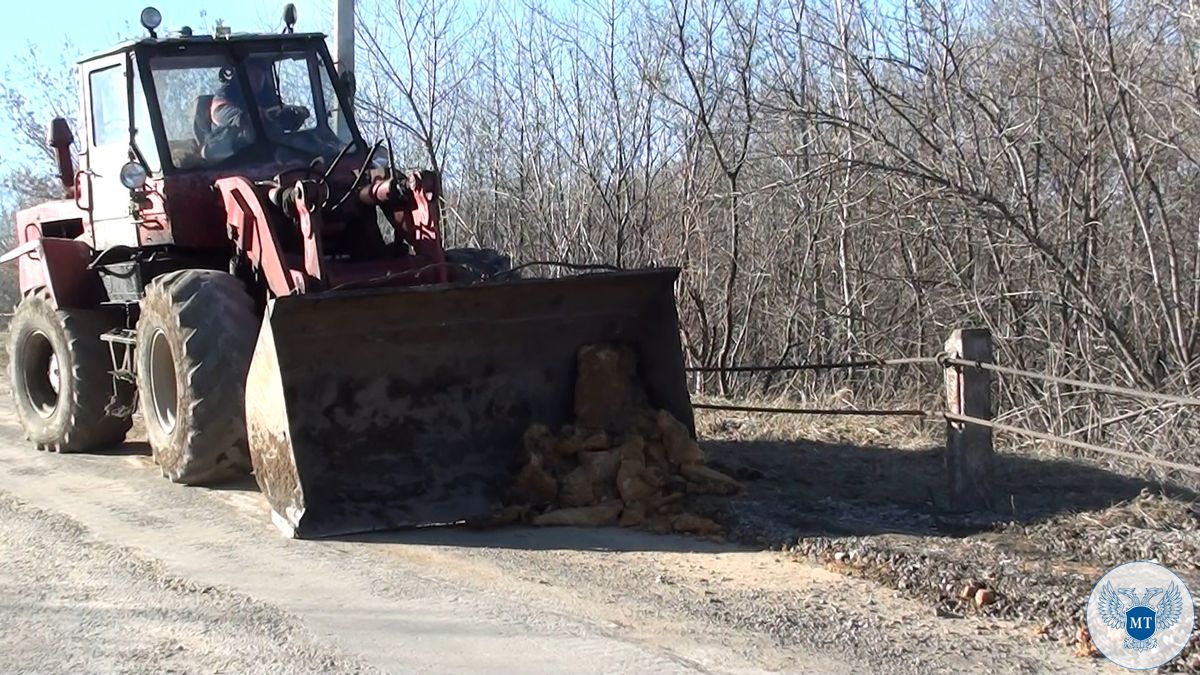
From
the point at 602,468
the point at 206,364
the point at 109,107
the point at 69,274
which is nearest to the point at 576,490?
the point at 602,468

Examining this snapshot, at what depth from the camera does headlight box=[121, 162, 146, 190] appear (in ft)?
26.3

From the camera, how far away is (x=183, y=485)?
7555mm

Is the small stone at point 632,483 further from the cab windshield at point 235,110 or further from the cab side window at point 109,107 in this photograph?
the cab side window at point 109,107

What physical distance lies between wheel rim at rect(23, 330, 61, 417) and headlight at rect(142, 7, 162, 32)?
2492 millimetres

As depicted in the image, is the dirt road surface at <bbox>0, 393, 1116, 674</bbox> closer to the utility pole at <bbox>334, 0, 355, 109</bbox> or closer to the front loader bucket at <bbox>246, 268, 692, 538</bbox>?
the front loader bucket at <bbox>246, 268, 692, 538</bbox>

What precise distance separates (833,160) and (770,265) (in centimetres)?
249

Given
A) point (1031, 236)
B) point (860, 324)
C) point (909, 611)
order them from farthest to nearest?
point (860, 324) → point (1031, 236) → point (909, 611)

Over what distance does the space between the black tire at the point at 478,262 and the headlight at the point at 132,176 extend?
188cm

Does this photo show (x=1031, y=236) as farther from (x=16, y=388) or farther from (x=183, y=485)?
(x=16, y=388)

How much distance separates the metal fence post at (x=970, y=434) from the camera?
6.55m

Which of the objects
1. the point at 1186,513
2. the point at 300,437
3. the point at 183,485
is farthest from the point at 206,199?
the point at 1186,513

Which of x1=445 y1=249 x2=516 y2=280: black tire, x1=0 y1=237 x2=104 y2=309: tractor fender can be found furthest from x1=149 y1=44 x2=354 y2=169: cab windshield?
x1=0 y1=237 x2=104 y2=309: tractor fender

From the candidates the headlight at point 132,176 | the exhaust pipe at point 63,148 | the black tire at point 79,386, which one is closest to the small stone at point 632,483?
the headlight at point 132,176

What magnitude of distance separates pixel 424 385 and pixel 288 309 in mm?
834
